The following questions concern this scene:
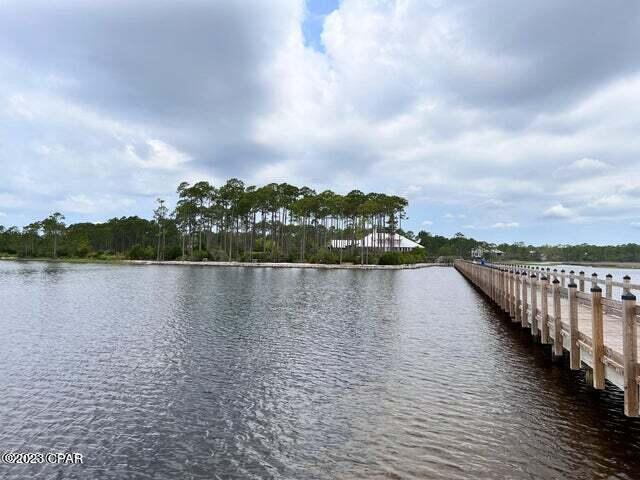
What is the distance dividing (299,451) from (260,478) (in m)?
1.18

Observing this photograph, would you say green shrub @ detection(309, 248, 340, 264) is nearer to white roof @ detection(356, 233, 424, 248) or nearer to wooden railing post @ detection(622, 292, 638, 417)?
white roof @ detection(356, 233, 424, 248)

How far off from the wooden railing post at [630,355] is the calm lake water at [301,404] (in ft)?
2.84

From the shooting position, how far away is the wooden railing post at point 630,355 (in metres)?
8.35

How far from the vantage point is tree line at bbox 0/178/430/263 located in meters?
108

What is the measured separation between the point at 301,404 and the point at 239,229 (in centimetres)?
12093

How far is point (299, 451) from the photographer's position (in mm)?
8266

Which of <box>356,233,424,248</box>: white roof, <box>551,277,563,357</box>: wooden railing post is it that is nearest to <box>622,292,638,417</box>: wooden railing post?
<box>551,277,563,357</box>: wooden railing post

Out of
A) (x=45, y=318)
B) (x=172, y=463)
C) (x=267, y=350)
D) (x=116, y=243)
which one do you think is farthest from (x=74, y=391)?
(x=116, y=243)

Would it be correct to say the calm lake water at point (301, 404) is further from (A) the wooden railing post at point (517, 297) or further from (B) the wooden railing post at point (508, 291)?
(B) the wooden railing post at point (508, 291)

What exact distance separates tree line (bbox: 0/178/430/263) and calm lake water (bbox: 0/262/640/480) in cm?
8326

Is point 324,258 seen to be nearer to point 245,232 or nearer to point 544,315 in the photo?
point 245,232

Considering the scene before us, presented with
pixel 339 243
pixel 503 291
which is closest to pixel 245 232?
pixel 339 243

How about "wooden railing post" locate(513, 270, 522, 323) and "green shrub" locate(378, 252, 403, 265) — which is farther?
"green shrub" locate(378, 252, 403, 265)

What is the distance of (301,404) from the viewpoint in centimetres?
1076
